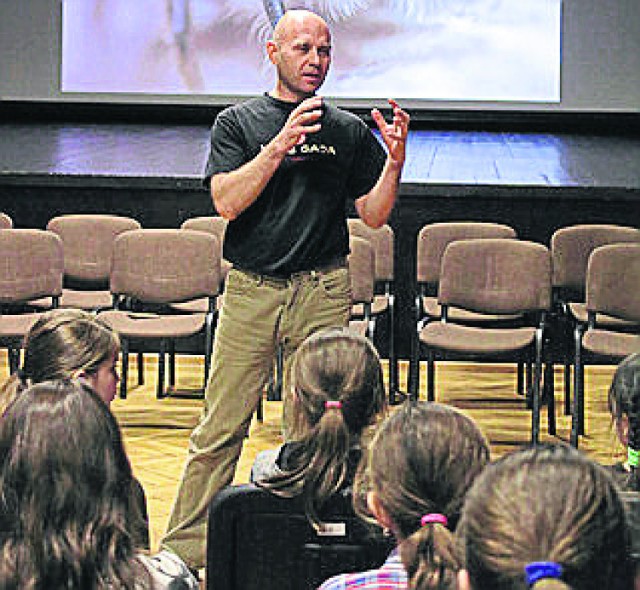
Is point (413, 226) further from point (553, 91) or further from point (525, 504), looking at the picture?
point (525, 504)

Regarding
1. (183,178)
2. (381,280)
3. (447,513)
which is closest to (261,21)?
(183,178)

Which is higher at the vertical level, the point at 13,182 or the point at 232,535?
the point at 13,182

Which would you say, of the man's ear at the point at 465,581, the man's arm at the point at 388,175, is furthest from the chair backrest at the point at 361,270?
the man's ear at the point at 465,581

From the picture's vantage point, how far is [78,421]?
1.71 meters

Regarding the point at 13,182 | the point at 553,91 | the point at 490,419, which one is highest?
the point at 553,91

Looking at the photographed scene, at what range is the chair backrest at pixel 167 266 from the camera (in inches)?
219

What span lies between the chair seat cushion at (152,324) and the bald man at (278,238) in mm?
1787

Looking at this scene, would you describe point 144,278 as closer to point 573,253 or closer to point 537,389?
point 537,389

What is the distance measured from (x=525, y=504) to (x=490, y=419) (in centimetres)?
453

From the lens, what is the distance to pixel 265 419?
5.75 metres

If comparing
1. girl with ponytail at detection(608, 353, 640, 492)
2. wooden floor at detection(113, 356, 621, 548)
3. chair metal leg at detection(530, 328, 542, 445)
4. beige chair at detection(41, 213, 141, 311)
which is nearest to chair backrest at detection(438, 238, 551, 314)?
chair metal leg at detection(530, 328, 542, 445)

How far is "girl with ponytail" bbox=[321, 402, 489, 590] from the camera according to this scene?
1.73m

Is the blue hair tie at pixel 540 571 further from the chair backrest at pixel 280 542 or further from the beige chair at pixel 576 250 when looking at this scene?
the beige chair at pixel 576 250

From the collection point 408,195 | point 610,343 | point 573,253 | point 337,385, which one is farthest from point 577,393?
point 337,385
